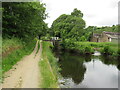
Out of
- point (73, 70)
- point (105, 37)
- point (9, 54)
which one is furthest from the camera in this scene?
point (105, 37)

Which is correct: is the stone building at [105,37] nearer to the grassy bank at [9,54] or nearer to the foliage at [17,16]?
the foliage at [17,16]

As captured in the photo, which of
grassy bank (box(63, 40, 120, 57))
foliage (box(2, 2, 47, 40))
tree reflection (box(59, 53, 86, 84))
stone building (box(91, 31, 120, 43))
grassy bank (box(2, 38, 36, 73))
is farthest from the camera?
stone building (box(91, 31, 120, 43))

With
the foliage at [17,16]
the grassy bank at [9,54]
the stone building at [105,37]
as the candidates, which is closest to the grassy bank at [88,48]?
the stone building at [105,37]

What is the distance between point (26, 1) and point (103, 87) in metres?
10.1

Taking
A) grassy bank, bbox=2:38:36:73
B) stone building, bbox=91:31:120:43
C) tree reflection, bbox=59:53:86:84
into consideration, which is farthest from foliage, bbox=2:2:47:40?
stone building, bbox=91:31:120:43

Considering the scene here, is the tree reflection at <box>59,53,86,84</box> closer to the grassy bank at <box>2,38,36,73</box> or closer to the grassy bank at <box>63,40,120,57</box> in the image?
the grassy bank at <box>2,38,36,73</box>

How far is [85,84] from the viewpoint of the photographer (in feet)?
31.7

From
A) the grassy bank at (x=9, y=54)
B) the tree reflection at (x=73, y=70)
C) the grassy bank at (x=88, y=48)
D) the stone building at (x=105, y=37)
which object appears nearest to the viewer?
the grassy bank at (x=9, y=54)

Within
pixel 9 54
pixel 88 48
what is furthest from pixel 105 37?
pixel 9 54

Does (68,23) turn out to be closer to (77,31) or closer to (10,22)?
(77,31)

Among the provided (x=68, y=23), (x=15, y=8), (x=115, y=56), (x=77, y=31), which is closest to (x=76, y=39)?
(x=77, y=31)

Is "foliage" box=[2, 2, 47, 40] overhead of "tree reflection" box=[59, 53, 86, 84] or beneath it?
overhead

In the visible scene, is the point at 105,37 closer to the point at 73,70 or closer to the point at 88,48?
the point at 88,48

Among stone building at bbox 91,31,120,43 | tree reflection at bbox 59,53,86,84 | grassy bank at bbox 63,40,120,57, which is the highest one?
stone building at bbox 91,31,120,43
